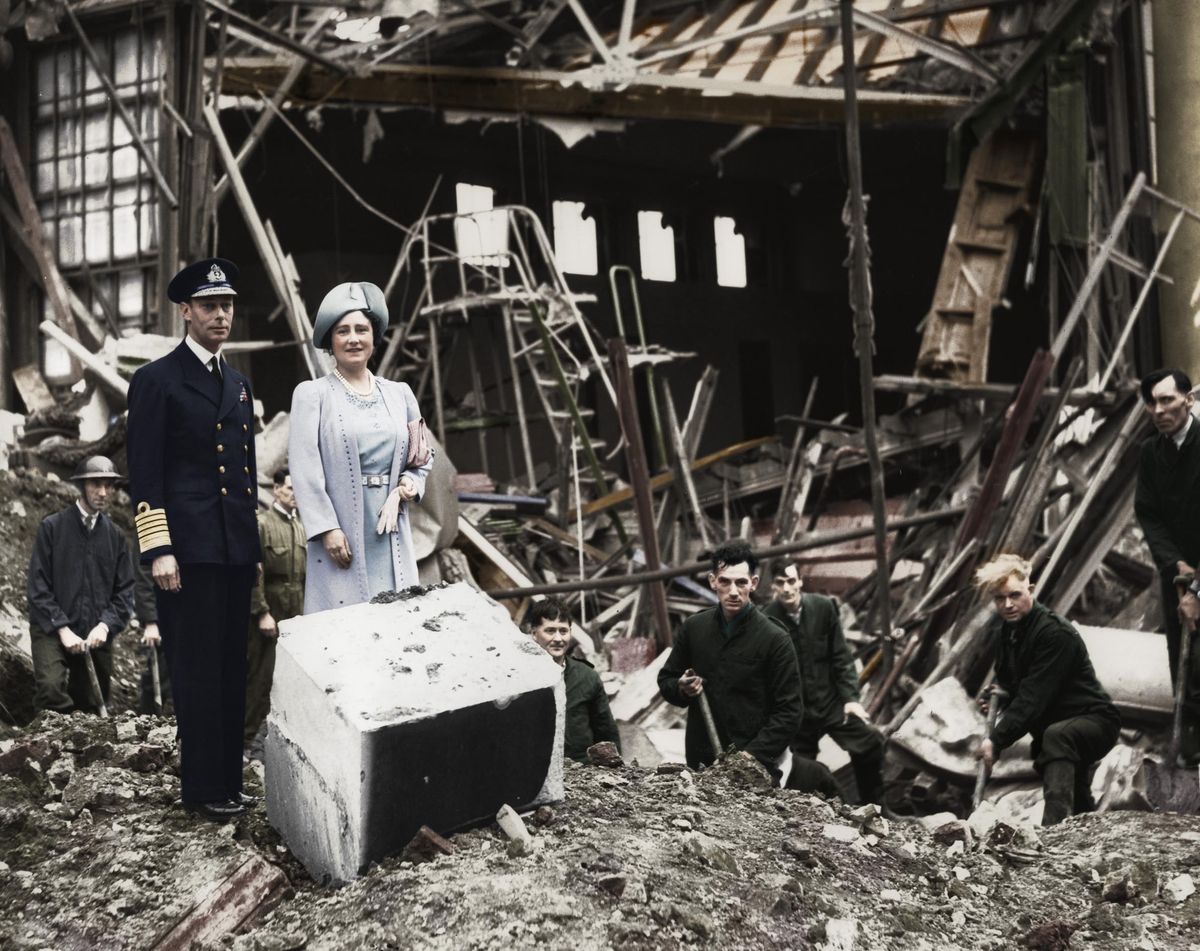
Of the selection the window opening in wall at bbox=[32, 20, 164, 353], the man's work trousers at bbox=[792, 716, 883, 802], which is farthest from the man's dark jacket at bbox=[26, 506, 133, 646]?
the window opening in wall at bbox=[32, 20, 164, 353]

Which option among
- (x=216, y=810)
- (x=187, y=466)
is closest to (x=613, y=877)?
(x=216, y=810)

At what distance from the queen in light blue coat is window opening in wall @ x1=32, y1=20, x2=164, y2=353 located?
7.15 m

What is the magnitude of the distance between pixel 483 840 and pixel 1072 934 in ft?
5.97

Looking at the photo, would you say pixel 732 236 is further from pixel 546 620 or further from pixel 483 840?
pixel 483 840

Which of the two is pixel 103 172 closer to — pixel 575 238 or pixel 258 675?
pixel 258 675

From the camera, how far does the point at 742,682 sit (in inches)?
259

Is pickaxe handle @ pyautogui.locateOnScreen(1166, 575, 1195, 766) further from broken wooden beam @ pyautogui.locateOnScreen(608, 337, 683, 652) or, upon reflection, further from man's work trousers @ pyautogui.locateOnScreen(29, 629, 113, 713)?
man's work trousers @ pyautogui.locateOnScreen(29, 629, 113, 713)

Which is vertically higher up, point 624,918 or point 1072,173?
point 1072,173

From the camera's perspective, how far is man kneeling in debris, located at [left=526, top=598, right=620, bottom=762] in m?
6.67

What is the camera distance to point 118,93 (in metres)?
12.0

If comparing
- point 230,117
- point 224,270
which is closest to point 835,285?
point 230,117

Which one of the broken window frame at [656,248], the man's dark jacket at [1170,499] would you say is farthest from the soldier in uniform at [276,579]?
the broken window frame at [656,248]

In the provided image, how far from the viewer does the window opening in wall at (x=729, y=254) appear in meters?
24.5

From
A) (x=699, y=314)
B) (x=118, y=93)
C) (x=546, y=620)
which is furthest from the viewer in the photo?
(x=699, y=314)
